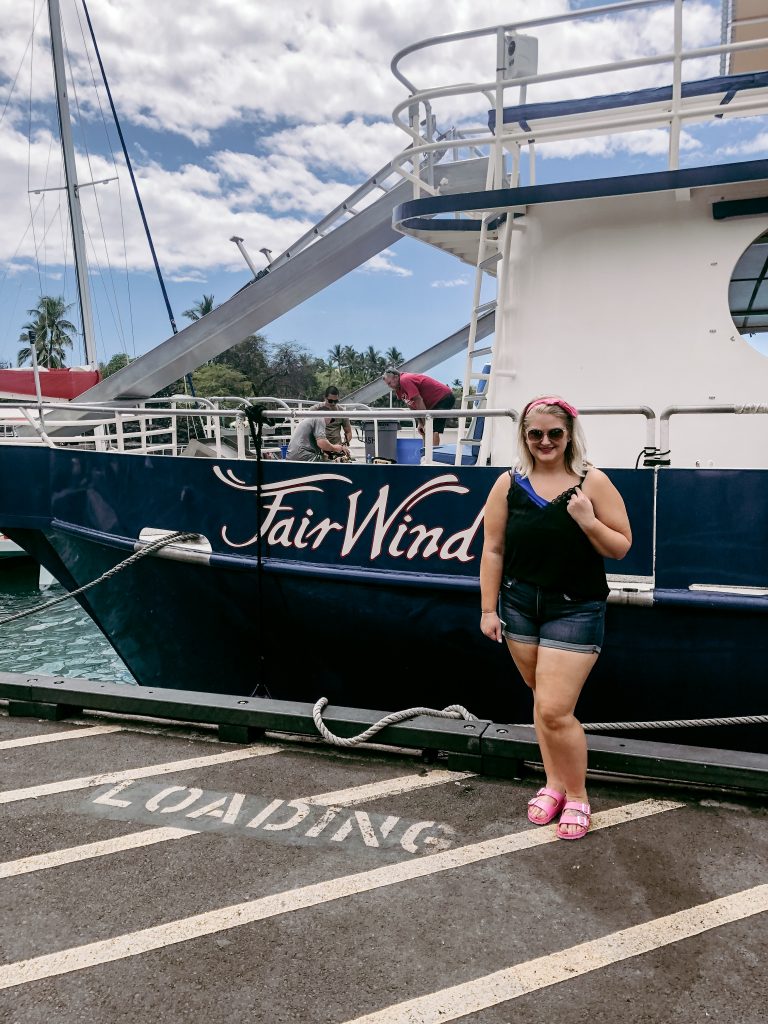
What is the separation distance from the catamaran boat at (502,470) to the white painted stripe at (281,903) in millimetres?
1429

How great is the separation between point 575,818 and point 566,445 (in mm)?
1298

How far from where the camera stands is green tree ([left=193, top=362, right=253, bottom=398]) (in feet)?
192

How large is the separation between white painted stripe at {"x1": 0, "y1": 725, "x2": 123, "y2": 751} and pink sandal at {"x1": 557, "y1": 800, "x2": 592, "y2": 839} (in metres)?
2.06

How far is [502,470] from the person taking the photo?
13.5 feet

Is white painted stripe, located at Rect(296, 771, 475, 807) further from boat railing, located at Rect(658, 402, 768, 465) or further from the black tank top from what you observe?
boat railing, located at Rect(658, 402, 768, 465)

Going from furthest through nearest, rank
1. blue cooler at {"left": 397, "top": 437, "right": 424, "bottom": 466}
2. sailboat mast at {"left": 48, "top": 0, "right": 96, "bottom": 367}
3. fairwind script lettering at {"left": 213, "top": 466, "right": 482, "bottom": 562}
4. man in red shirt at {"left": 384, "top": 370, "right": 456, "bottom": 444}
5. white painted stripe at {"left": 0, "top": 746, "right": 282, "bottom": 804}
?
sailboat mast at {"left": 48, "top": 0, "right": 96, "bottom": 367}
blue cooler at {"left": 397, "top": 437, "right": 424, "bottom": 466}
man in red shirt at {"left": 384, "top": 370, "right": 456, "bottom": 444}
fairwind script lettering at {"left": 213, "top": 466, "right": 482, "bottom": 562}
white painted stripe at {"left": 0, "top": 746, "right": 282, "bottom": 804}

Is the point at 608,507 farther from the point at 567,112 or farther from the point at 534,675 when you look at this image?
the point at 567,112

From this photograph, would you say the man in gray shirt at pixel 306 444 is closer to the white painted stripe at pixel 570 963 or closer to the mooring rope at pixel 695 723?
the mooring rope at pixel 695 723

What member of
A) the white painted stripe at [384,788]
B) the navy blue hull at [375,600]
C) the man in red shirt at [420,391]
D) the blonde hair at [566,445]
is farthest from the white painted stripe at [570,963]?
the man in red shirt at [420,391]

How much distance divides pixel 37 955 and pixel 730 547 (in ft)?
11.0

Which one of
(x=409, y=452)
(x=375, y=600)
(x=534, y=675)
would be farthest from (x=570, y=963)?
(x=409, y=452)

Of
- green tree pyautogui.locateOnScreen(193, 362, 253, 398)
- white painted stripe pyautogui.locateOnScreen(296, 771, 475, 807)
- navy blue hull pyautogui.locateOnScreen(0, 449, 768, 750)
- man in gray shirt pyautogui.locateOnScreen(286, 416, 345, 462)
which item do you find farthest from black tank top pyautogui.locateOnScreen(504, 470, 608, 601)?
green tree pyautogui.locateOnScreen(193, 362, 253, 398)

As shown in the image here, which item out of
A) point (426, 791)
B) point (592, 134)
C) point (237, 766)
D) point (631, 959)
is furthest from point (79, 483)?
point (631, 959)

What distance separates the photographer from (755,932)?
220 cm
